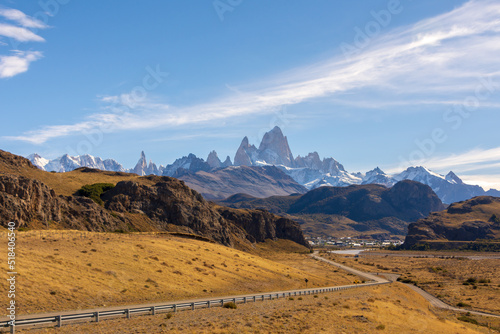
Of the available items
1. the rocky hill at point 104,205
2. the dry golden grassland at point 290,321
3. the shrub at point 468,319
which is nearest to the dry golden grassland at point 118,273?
the dry golden grassland at point 290,321

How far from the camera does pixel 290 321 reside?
1293 inches

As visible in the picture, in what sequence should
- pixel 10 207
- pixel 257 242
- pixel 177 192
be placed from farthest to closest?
pixel 257 242
pixel 177 192
pixel 10 207

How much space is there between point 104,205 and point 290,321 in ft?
261

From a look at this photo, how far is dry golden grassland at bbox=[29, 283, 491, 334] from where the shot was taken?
2691 centimetres

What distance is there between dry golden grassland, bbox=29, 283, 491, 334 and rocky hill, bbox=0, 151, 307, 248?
49696mm

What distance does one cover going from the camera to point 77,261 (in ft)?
145

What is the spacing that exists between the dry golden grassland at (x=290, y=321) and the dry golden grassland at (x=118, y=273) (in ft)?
28.9

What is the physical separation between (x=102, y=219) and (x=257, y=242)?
109742mm

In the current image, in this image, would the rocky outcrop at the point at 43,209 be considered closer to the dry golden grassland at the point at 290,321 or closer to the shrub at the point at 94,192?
the shrub at the point at 94,192

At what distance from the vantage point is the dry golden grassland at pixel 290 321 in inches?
1059

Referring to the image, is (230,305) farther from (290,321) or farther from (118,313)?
(118,313)

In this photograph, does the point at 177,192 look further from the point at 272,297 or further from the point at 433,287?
the point at 272,297

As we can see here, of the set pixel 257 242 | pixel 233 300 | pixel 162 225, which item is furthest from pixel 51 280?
pixel 257 242

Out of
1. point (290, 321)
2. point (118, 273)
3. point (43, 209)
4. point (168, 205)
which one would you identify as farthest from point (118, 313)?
point (168, 205)
